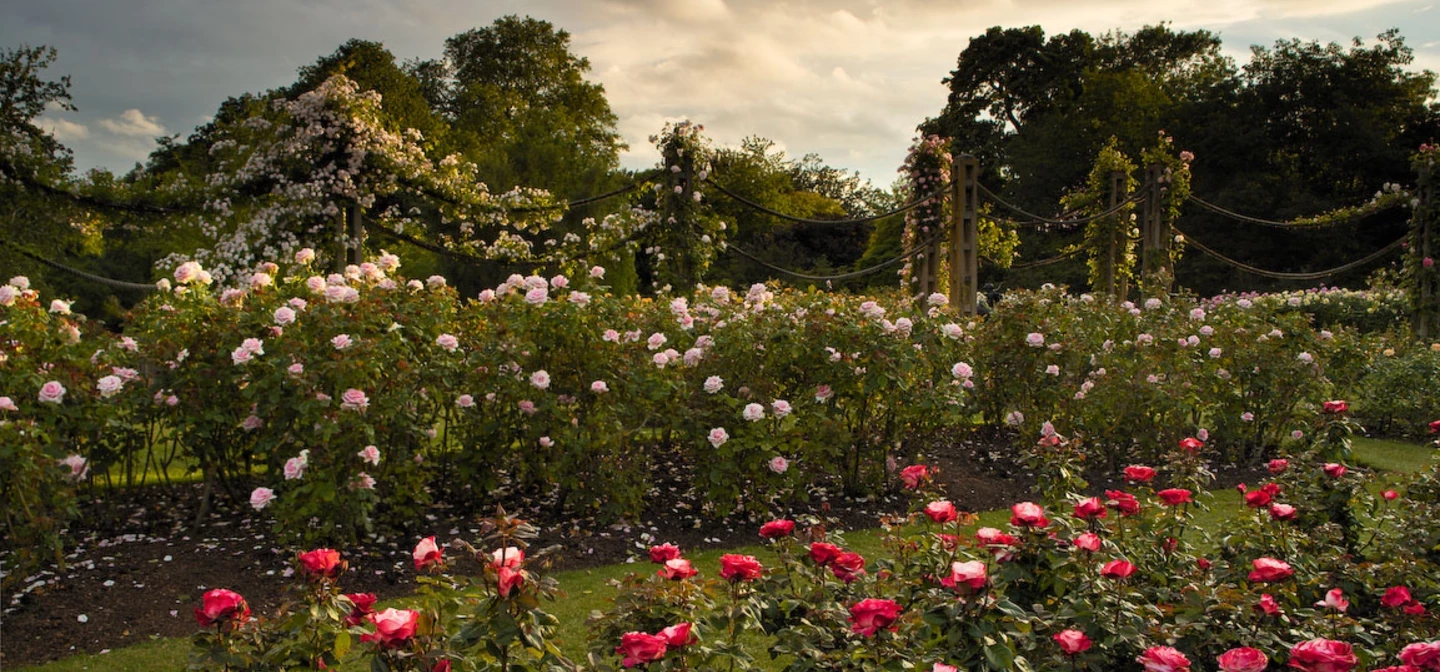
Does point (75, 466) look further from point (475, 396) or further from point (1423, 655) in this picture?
point (1423, 655)

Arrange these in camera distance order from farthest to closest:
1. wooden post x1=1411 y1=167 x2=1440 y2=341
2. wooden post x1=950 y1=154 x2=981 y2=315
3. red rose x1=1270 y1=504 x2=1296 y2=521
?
wooden post x1=1411 y1=167 x2=1440 y2=341 < wooden post x1=950 y1=154 x2=981 y2=315 < red rose x1=1270 y1=504 x2=1296 y2=521

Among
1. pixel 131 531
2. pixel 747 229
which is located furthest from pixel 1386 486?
pixel 747 229

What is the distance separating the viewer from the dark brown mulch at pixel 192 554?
11.6 ft

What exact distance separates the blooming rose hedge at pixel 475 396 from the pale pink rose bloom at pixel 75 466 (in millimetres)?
18

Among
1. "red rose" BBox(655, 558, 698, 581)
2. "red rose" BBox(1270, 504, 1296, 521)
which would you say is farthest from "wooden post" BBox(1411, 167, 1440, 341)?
"red rose" BBox(655, 558, 698, 581)

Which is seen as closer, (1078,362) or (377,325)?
(377,325)

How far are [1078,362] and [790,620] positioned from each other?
189 inches

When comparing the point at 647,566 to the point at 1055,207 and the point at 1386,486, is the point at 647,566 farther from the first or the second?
the point at 1055,207

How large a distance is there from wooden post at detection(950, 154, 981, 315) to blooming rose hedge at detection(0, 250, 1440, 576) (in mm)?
4955

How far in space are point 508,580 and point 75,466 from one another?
320cm

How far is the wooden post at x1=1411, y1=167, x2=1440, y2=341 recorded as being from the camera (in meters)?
11.9

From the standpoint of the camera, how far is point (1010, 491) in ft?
19.3

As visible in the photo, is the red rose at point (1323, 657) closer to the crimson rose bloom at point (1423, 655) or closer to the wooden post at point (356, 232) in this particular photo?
the crimson rose bloom at point (1423, 655)

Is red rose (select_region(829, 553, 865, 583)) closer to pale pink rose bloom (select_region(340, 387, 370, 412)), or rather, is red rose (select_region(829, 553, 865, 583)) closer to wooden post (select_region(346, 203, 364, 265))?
pale pink rose bloom (select_region(340, 387, 370, 412))
